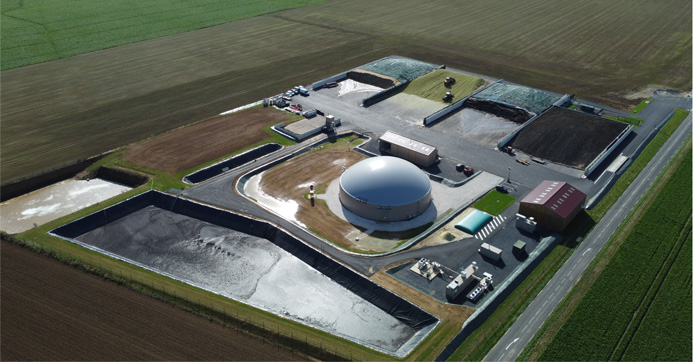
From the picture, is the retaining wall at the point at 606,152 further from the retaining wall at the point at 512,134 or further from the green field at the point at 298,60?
the green field at the point at 298,60

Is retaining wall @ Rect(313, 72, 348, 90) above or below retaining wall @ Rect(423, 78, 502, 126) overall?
above

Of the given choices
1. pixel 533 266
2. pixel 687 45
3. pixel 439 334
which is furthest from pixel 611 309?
pixel 687 45

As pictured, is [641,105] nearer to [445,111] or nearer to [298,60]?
[445,111]

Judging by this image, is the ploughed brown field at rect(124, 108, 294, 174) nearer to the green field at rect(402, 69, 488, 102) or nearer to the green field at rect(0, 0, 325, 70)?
the green field at rect(402, 69, 488, 102)

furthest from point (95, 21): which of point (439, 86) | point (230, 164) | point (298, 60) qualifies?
point (439, 86)

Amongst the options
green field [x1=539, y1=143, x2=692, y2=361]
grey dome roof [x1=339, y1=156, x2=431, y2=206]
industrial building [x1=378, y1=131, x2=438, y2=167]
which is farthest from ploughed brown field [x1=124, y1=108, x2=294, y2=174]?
green field [x1=539, y1=143, x2=692, y2=361]

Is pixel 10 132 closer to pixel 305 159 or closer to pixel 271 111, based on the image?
pixel 271 111
